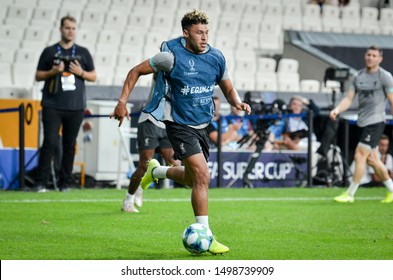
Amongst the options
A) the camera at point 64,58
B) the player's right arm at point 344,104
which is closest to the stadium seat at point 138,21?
the camera at point 64,58

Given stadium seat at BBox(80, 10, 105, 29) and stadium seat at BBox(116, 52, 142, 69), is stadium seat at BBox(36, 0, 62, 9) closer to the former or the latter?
stadium seat at BBox(80, 10, 105, 29)

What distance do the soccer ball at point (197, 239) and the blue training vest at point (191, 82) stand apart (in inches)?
41.7

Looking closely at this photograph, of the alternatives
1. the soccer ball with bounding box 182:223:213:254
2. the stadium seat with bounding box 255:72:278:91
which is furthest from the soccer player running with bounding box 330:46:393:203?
the stadium seat with bounding box 255:72:278:91

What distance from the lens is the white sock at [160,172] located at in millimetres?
9883

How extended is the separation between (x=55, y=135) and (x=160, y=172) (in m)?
6.55

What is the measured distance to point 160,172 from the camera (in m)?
9.98

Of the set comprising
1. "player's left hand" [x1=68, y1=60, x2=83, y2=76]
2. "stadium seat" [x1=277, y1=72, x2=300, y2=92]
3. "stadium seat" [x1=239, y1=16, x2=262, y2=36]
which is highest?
"stadium seat" [x1=239, y1=16, x2=262, y2=36]

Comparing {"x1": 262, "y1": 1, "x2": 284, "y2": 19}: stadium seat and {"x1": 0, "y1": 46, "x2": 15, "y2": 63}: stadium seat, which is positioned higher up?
{"x1": 262, "y1": 1, "x2": 284, "y2": 19}: stadium seat

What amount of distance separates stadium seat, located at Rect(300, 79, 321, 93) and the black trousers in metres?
11.0

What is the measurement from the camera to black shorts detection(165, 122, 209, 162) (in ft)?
29.1

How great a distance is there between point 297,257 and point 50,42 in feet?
57.3

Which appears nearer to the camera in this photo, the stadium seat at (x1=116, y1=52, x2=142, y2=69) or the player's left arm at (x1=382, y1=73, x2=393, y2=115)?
the player's left arm at (x1=382, y1=73, x2=393, y2=115)

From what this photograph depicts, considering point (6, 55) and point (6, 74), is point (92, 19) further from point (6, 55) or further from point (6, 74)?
point (6, 74)

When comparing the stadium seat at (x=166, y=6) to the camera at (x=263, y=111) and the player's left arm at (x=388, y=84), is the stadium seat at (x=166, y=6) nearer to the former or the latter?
the camera at (x=263, y=111)
